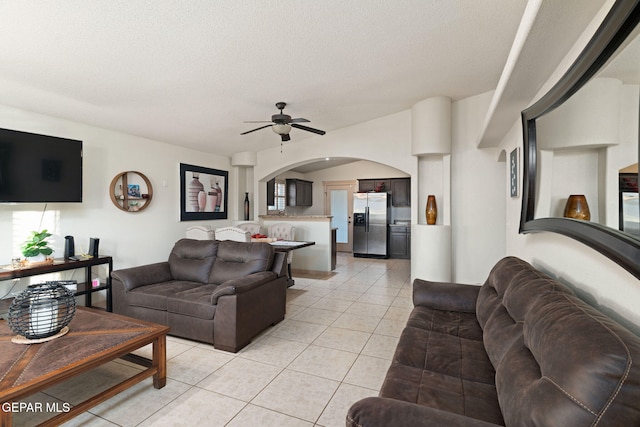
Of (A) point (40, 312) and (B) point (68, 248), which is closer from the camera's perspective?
(A) point (40, 312)

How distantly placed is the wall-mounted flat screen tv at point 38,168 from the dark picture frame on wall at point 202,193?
185 cm

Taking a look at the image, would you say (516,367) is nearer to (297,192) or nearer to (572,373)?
(572,373)

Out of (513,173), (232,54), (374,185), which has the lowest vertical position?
(513,173)

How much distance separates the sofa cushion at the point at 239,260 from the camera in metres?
3.25

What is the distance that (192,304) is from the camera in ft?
9.21

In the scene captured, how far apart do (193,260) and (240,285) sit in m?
1.16

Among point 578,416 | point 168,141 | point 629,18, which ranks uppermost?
point 168,141

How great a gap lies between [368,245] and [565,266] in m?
6.23

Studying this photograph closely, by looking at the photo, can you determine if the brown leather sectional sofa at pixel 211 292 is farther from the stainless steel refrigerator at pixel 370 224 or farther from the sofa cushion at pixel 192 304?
the stainless steel refrigerator at pixel 370 224

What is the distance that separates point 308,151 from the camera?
6102mm

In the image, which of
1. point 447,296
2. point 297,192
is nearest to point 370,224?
point 297,192

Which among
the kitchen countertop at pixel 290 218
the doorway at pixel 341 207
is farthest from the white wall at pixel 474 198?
the doorway at pixel 341 207

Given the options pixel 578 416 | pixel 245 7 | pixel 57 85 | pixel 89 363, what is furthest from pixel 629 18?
pixel 57 85

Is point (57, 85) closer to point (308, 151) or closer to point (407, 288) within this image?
point (308, 151)
